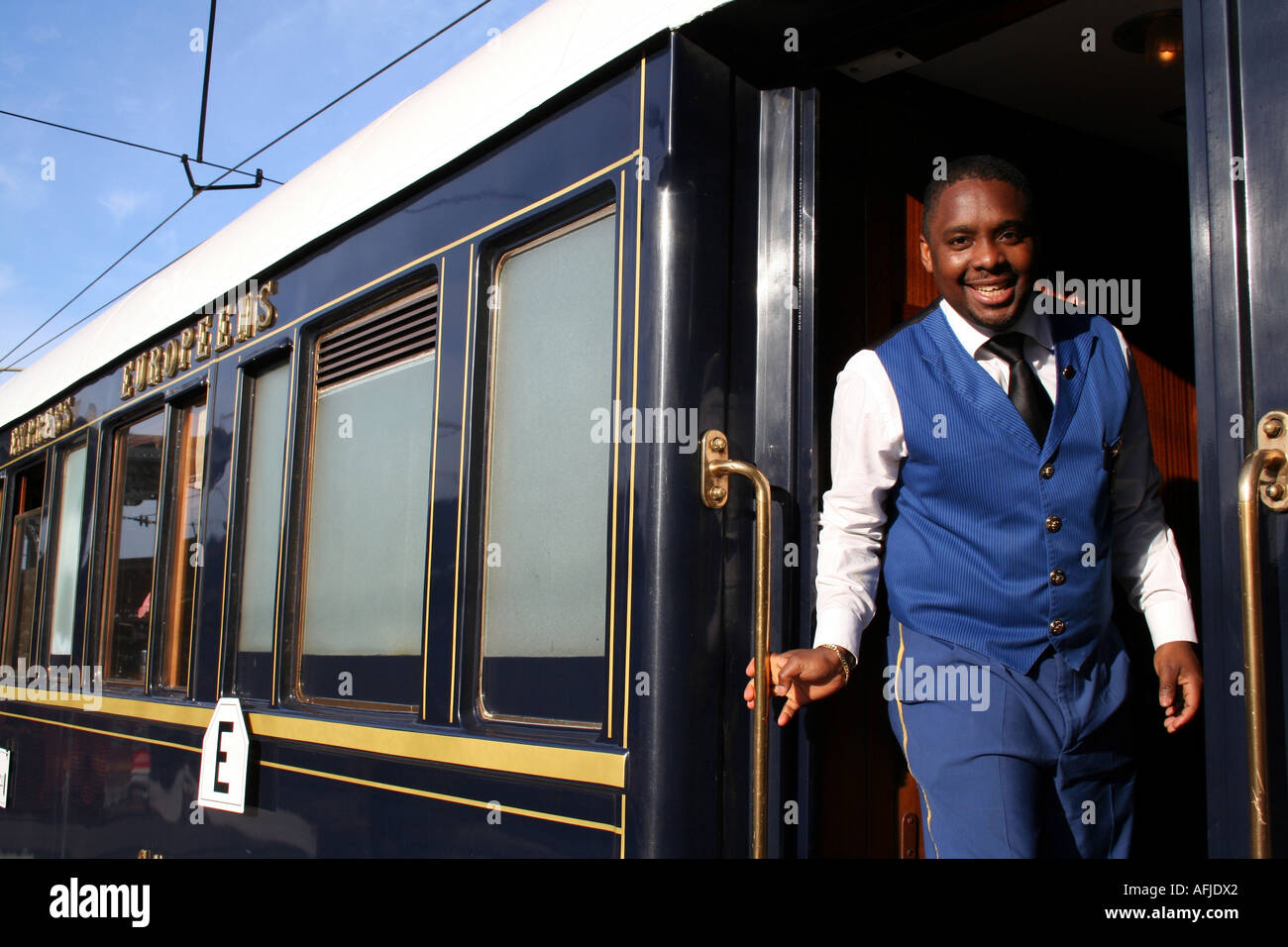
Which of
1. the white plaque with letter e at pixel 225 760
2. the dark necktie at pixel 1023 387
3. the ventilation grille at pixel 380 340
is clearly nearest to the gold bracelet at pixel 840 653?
the dark necktie at pixel 1023 387

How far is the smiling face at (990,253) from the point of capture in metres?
2.11

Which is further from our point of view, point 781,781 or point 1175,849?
point 1175,849

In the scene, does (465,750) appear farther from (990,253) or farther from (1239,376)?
(1239,376)

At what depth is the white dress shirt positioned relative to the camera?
2.11 m

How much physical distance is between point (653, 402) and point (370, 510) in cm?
126

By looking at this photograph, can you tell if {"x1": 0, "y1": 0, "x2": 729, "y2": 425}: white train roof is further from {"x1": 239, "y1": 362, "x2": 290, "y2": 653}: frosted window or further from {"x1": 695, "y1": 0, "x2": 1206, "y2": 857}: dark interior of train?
{"x1": 239, "y1": 362, "x2": 290, "y2": 653}: frosted window

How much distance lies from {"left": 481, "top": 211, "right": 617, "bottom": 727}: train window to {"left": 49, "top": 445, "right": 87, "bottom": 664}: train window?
10.8 feet

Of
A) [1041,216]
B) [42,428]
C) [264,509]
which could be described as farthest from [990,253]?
[42,428]

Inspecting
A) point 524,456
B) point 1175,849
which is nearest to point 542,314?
point 524,456

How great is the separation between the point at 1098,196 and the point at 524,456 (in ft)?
5.61

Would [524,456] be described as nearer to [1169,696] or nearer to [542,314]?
[542,314]

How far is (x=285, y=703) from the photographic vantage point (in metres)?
3.43

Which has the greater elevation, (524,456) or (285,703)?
(524,456)

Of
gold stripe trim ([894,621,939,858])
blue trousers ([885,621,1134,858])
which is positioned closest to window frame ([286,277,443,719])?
gold stripe trim ([894,621,939,858])
